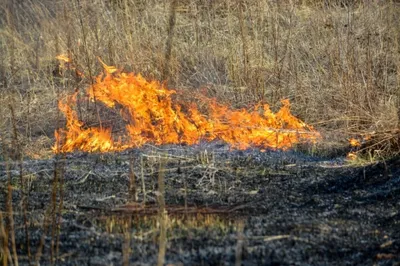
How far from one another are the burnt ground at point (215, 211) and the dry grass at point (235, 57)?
117 centimetres

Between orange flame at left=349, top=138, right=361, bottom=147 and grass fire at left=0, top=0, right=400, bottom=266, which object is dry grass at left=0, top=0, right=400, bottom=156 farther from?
orange flame at left=349, top=138, right=361, bottom=147

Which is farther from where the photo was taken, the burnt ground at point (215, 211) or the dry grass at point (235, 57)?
the dry grass at point (235, 57)

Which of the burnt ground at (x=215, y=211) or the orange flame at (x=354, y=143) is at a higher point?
the burnt ground at (x=215, y=211)

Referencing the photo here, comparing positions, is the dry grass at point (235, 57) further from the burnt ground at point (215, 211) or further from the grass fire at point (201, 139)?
the burnt ground at point (215, 211)

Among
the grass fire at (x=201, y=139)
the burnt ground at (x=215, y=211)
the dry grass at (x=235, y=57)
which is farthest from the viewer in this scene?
the dry grass at (x=235, y=57)

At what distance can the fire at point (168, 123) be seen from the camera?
8.84 m

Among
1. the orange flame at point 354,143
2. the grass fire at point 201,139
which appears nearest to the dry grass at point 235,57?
the grass fire at point 201,139

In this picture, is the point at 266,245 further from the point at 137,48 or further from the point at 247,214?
the point at 137,48

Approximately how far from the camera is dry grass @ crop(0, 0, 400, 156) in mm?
9359

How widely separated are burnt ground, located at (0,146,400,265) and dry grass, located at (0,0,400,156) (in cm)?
117

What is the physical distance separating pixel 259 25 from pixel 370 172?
533 centimetres

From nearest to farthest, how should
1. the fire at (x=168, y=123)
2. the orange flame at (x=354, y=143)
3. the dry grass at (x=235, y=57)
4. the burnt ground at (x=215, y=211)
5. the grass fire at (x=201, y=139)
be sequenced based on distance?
the burnt ground at (x=215, y=211) → the grass fire at (x=201, y=139) → the orange flame at (x=354, y=143) → the fire at (x=168, y=123) → the dry grass at (x=235, y=57)

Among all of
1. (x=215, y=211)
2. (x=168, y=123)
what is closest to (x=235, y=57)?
(x=168, y=123)

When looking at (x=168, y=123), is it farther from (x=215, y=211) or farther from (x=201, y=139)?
(x=215, y=211)
